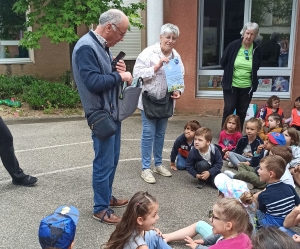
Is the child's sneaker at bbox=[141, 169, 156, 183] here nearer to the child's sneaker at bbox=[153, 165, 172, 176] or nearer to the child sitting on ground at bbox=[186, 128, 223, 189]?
the child's sneaker at bbox=[153, 165, 172, 176]

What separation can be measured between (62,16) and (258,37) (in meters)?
4.44

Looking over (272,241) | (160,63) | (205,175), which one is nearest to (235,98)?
(205,175)

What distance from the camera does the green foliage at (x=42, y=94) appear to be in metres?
8.83

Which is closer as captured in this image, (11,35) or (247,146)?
(247,146)

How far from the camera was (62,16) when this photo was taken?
8.45 m

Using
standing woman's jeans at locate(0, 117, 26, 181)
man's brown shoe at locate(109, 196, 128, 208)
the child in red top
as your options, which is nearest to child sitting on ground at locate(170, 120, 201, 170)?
man's brown shoe at locate(109, 196, 128, 208)

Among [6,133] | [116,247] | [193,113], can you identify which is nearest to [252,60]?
[193,113]

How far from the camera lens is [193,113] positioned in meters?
8.71

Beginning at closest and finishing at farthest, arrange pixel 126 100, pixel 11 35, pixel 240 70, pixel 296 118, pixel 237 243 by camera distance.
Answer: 1. pixel 237 243
2. pixel 126 100
3. pixel 240 70
4. pixel 296 118
5. pixel 11 35

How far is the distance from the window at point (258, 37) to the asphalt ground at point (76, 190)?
255cm

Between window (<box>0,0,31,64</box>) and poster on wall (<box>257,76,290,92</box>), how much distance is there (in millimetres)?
6621

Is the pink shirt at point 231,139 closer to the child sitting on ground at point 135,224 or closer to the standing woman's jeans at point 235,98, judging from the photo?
the standing woman's jeans at point 235,98

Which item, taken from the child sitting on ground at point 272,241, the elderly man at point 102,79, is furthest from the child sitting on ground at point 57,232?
the elderly man at point 102,79

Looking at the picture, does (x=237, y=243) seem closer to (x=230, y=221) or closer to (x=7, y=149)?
(x=230, y=221)
